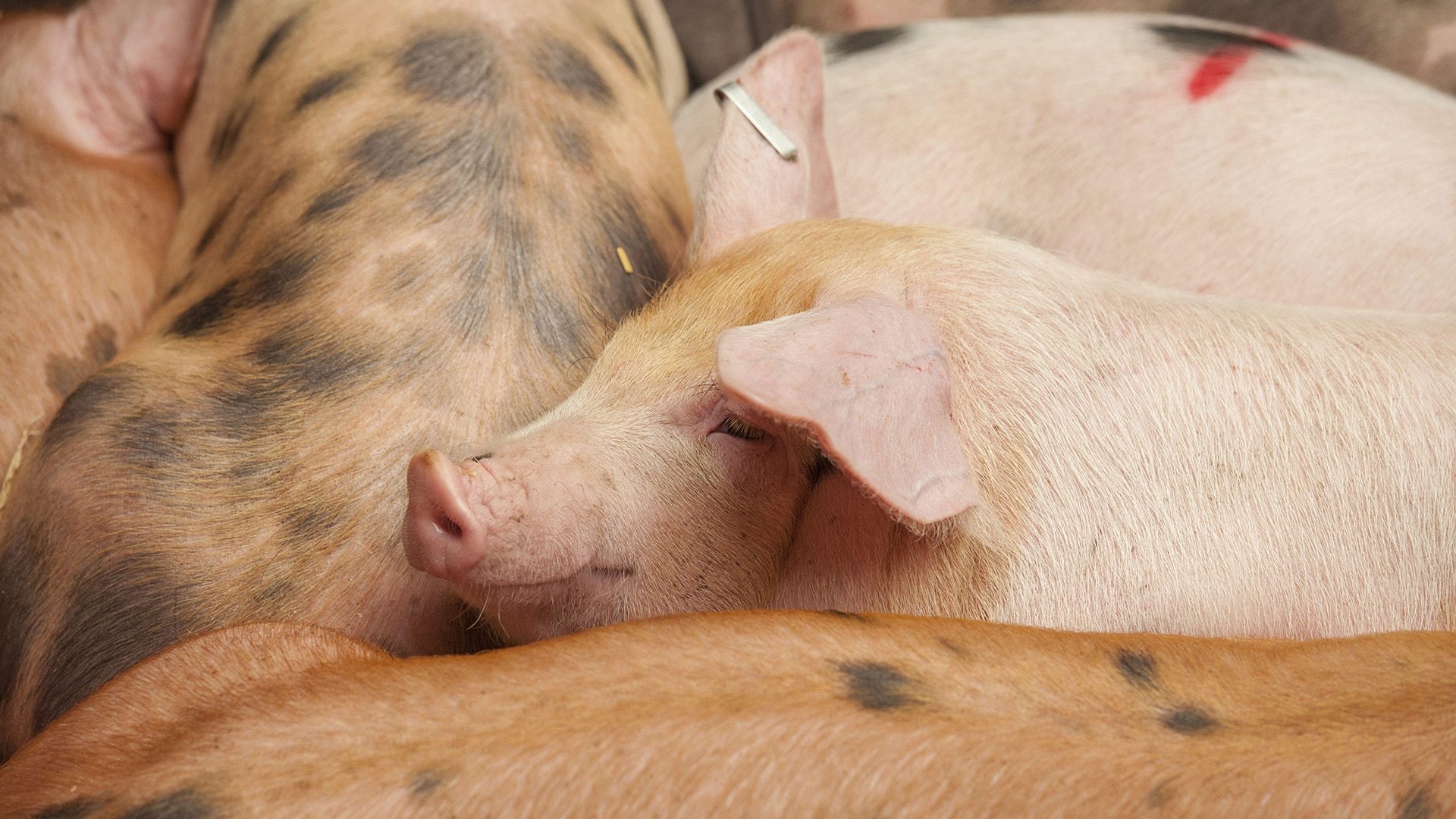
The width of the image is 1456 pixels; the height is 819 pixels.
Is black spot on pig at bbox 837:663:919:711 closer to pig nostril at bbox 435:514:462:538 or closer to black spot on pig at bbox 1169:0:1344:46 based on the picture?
pig nostril at bbox 435:514:462:538

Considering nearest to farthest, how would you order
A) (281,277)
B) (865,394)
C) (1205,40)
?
(865,394) → (281,277) → (1205,40)

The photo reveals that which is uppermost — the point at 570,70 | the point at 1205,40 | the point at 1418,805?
the point at 570,70

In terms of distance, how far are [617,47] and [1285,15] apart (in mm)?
1388

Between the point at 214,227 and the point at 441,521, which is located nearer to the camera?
the point at 441,521

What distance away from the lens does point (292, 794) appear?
0.79 m

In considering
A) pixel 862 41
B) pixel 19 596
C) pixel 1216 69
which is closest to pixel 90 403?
pixel 19 596

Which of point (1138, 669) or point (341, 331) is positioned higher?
point (341, 331)

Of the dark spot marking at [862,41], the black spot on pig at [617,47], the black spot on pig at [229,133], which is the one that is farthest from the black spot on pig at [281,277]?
the dark spot marking at [862,41]

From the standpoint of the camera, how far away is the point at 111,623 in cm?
114

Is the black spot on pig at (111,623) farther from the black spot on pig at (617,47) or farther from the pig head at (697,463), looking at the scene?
the black spot on pig at (617,47)

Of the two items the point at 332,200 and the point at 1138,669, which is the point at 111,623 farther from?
the point at 1138,669

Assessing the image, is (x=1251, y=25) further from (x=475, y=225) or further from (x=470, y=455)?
(x=470, y=455)

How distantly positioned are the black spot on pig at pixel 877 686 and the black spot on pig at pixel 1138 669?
193mm

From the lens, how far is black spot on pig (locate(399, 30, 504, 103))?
1488 mm
